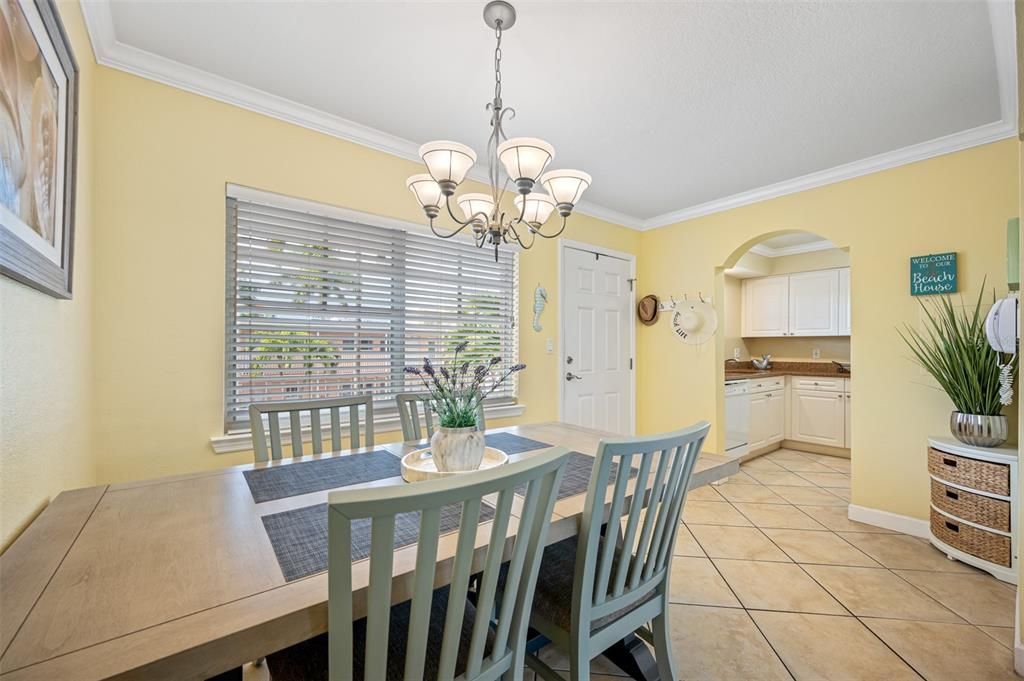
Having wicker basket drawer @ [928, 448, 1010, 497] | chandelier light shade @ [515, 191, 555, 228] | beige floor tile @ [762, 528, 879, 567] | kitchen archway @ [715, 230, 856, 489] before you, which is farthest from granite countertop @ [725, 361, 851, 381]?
chandelier light shade @ [515, 191, 555, 228]

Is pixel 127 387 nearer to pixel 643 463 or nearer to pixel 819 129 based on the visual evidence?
pixel 643 463

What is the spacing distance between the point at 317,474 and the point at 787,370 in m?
5.50

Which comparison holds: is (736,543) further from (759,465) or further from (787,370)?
(787,370)

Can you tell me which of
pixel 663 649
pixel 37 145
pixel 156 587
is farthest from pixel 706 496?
pixel 37 145

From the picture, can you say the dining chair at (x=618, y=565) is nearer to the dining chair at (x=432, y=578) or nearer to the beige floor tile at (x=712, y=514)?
the dining chair at (x=432, y=578)

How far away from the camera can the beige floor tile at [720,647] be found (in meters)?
1.57

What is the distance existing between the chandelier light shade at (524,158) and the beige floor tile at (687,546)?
2.12 metres

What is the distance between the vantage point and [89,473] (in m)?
1.70

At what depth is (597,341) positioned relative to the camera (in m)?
3.93

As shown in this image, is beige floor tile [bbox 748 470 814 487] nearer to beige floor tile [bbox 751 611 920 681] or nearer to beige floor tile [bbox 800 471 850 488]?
beige floor tile [bbox 800 471 850 488]

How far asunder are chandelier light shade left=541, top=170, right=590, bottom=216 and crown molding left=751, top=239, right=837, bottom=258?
13.3 ft

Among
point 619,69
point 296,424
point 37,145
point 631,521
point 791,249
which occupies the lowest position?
point 631,521

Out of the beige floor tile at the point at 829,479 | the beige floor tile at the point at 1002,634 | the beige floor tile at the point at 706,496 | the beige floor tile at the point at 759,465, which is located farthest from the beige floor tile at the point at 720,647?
the beige floor tile at the point at 759,465

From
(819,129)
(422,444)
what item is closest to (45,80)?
(422,444)
